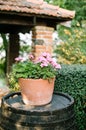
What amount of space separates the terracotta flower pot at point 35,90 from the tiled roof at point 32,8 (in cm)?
230

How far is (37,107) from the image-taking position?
3760 millimetres

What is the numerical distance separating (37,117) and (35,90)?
422 mm

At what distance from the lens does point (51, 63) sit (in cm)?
393

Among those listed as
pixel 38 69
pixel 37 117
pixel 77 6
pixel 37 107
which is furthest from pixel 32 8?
pixel 77 6

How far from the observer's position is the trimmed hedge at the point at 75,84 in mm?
5016

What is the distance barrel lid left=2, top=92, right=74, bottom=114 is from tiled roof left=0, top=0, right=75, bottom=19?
2129 millimetres

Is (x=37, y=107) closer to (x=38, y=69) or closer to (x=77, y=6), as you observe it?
(x=38, y=69)

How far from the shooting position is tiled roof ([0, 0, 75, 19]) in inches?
227

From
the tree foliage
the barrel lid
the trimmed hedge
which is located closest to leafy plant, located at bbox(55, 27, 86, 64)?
the tree foliage

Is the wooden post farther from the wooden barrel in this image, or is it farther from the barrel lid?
the wooden barrel

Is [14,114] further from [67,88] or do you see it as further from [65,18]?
[65,18]

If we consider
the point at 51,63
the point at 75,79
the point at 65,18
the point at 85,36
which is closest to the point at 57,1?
the point at 85,36

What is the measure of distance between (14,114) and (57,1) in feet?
26.4

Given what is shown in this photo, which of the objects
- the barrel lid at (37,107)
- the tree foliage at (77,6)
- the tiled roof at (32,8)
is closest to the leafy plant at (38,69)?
the barrel lid at (37,107)
